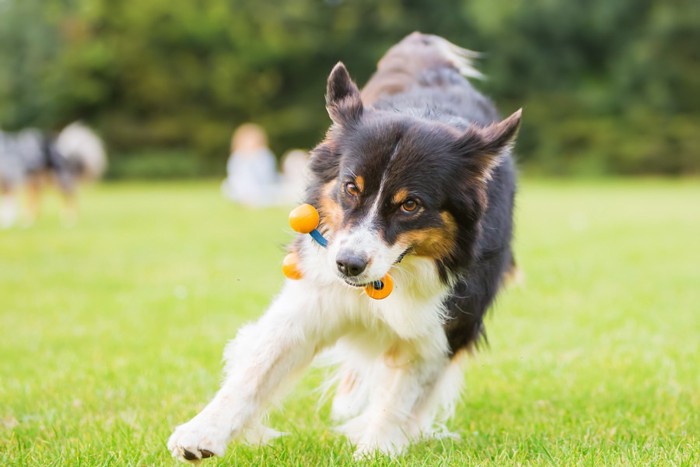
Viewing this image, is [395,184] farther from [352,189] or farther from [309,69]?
[309,69]

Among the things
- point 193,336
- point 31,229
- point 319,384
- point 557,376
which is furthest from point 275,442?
point 31,229

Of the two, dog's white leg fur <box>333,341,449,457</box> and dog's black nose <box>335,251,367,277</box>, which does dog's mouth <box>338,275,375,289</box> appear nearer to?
dog's black nose <box>335,251,367,277</box>

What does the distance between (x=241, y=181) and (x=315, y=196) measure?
52.8 ft

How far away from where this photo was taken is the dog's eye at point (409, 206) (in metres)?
3.52

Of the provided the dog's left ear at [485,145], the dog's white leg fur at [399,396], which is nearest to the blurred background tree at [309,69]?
the dog's white leg fur at [399,396]

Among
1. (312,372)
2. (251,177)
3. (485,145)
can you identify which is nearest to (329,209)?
(485,145)

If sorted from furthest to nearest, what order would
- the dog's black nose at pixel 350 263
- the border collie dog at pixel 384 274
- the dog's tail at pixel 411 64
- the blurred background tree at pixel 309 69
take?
the blurred background tree at pixel 309 69, the dog's tail at pixel 411 64, the border collie dog at pixel 384 274, the dog's black nose at pixel 350 263

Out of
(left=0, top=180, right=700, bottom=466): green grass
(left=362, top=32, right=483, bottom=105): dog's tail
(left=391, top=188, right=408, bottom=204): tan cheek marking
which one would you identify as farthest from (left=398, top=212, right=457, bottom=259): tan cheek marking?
A: (left=362, top=32, right=483, bottom=105): dog's tail

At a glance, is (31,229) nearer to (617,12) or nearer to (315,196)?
(315,196)

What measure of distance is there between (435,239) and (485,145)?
49 centimetres

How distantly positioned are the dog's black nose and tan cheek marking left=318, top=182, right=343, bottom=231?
277mm

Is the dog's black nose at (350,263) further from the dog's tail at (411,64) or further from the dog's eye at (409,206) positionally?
the dog's tail at (411,64)

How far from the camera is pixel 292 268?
3877 mm

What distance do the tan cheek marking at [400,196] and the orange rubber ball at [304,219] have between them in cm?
40
